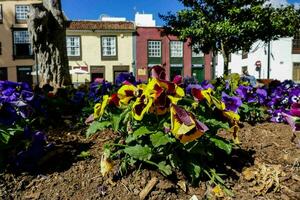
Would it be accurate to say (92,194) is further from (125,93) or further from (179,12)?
(179,12)

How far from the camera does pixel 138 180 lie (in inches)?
87.8

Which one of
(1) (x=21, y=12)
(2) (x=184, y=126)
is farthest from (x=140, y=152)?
(1) (x=21, y=12)

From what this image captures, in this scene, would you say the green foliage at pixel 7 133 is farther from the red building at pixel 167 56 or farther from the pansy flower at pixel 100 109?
the red building at pixel 167 56

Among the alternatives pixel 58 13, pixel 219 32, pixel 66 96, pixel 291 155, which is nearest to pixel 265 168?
pixel 291 155

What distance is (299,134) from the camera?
3.23 meters

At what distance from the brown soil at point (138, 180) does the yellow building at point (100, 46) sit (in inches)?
1262

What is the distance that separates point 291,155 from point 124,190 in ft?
4.13

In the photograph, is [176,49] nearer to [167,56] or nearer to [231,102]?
[167,56]

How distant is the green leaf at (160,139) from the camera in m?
1.97

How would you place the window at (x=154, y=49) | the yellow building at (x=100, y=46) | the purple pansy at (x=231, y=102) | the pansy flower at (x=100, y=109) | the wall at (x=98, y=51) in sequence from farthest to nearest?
the window at (x=154, y=49) < the wall at (x=98, y=51) < the yellow building at (x=100, y=46) < the purple pansy at (x=231, y=102) < the pansy flower at (x=100, y=109)

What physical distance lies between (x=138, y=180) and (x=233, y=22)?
16388 millimetres

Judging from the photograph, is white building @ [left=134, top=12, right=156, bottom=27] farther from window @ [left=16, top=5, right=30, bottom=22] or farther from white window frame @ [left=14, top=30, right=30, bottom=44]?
white window frame @ [left=14, top=30, right=30, bottom=44]

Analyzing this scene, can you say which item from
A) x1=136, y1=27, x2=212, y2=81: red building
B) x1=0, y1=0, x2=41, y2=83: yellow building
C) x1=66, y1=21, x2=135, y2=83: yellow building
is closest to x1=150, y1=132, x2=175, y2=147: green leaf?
x1=136, y1=27, x2=212, y2=81: red building

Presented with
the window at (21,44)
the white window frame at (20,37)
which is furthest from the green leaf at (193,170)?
the white window frame at (20,37)
